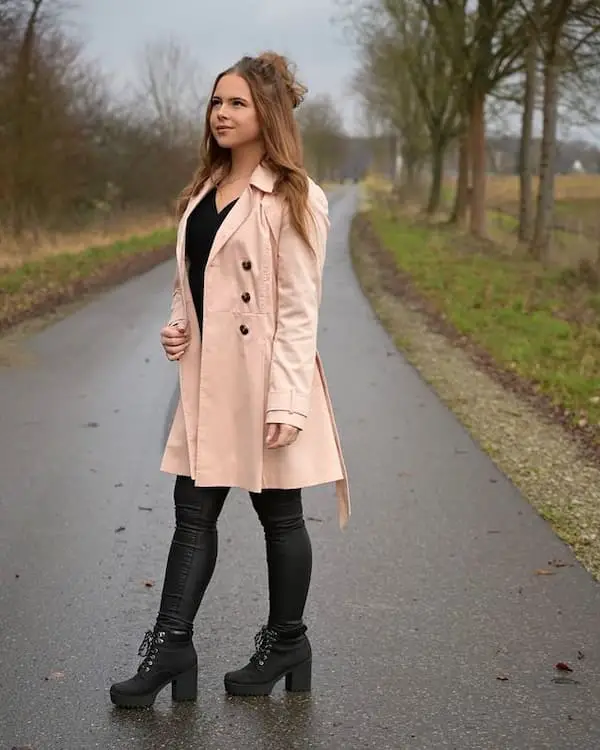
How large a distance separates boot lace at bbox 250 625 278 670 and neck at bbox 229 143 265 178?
1460mm

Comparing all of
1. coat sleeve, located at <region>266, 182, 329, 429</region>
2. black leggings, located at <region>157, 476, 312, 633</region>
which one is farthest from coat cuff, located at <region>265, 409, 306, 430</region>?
black leggings, located at <region>157, 476, 312, 633</region>

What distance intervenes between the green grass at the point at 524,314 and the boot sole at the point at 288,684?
5.04m

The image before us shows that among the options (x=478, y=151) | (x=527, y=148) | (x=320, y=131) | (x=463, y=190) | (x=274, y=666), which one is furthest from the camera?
(x=320, y=131)

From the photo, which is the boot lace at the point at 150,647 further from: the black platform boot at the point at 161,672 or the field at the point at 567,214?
the field at the point at 567,214

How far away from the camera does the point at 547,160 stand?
64.5 ft

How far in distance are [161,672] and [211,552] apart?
15.4 inches

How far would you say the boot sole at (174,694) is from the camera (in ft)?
11.1

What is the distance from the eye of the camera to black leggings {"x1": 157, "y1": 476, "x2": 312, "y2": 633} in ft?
11.3

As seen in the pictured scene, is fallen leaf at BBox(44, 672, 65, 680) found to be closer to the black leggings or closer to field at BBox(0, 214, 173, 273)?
the black leggings

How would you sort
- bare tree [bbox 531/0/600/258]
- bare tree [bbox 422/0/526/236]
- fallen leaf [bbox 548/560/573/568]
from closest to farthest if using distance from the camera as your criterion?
1. fallen leaf [bbox 548/560/573/568]
2. bare tree [bbox 531/0/600/258]
3. bare tree [bbox 422/0/526/236]

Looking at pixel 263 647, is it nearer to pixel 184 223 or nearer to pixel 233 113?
pixel 184 223

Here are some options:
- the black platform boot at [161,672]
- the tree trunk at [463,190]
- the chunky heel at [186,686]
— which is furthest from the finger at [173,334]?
the tree trunk at [463,190]

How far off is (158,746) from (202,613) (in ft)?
3.71

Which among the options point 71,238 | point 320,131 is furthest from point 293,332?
point 320,131
